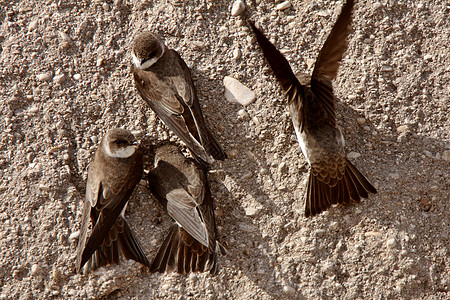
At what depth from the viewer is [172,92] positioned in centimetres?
299

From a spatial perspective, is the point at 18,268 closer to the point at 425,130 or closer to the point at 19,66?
the point at 19,66

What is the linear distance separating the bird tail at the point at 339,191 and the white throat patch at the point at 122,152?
0.91 metres

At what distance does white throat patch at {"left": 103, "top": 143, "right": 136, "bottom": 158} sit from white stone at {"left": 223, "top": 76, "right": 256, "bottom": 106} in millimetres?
575

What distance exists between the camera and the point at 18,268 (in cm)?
294

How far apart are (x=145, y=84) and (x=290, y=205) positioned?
973 millimetres

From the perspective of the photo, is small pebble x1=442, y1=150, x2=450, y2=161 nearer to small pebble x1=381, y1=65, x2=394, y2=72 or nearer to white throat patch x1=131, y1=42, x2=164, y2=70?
small pebble x1=381, y1=65, x2=394, y2=72

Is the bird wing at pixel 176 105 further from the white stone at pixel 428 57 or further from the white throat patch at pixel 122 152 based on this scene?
the white stone at pixel 428 57

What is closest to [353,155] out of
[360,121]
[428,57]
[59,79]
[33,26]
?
[360,121]

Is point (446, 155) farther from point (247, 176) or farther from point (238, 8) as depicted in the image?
point (238, 8)

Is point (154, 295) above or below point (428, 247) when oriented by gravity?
above

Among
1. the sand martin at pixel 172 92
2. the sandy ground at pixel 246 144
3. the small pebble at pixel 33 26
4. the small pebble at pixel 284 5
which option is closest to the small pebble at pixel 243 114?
the sandy ground at pixel 246 144

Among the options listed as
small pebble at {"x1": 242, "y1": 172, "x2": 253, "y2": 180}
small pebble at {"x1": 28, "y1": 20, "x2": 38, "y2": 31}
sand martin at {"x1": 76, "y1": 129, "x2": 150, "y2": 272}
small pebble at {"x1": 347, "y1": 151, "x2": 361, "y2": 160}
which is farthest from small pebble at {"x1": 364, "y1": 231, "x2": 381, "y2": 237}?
small pebble at {"x1": 28, "y1": 20, "x2": 38, "y2": 31}

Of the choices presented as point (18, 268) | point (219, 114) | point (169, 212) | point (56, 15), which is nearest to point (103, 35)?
point (56, 15)

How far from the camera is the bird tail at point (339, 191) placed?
282 cm
